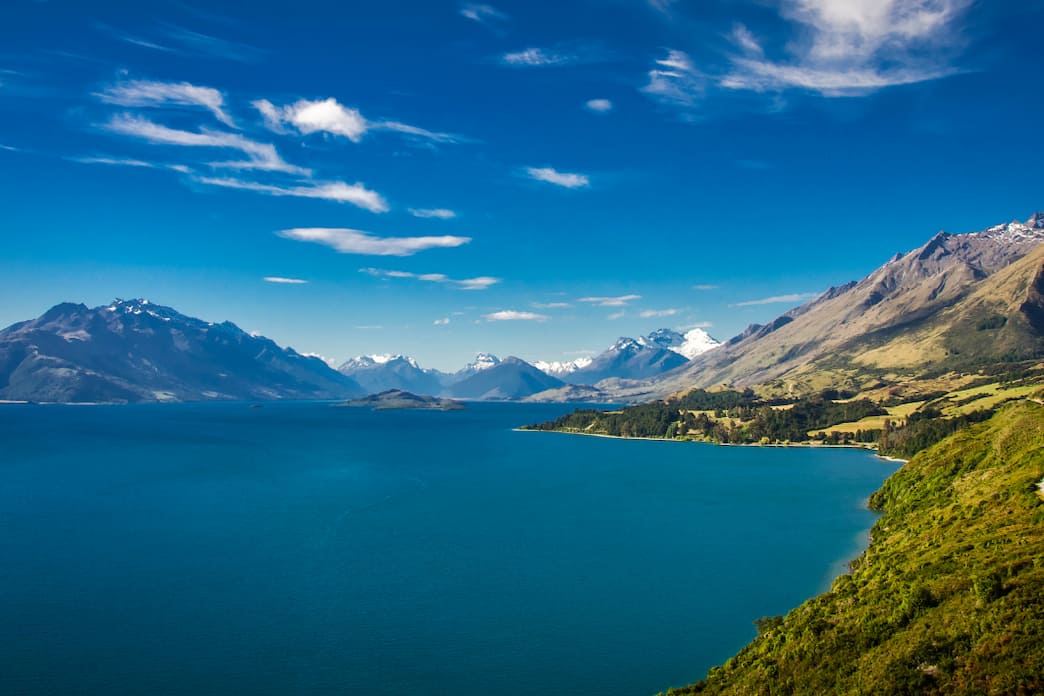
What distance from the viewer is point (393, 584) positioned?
267 ft

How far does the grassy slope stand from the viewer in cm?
3381

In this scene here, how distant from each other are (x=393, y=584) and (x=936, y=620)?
5961 centimetres

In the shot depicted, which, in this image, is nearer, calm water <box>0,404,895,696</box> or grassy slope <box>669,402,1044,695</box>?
grassy slope <box>669,402,1044,695</box>

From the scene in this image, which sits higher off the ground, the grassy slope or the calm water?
the grassy slope

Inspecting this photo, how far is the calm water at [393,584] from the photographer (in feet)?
187

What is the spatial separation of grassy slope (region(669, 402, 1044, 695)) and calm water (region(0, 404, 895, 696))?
12574 mm

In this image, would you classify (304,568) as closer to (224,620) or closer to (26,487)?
(224,620)

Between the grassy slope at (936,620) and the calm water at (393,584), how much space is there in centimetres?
1257

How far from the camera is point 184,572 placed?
84.9m

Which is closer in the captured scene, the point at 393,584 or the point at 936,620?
the point at 936,620

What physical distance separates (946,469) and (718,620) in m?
46.7

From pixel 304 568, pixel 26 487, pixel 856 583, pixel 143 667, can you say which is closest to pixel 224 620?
pixel 143 667

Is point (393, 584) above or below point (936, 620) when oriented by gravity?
below

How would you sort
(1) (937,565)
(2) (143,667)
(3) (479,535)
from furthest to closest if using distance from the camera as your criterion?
(3) (479,535) < (2) (143,667) < (1) (937,565)
